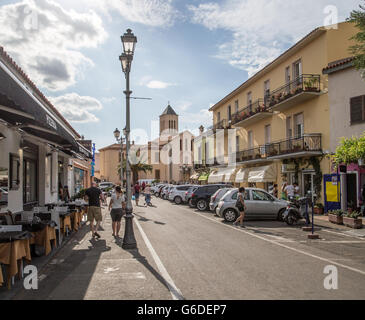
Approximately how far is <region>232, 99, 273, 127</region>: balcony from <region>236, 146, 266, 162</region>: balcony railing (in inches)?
94.6

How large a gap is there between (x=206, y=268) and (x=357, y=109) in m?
13.8

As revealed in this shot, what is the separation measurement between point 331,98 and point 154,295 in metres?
17.0

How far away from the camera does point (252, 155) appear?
2938 cm

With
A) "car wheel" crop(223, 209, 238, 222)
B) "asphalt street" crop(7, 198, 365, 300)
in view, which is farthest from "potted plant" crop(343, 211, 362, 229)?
"car wheel" crop(223, 209, 238, 222)

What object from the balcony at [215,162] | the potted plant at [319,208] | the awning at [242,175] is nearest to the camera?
the potted plant at [319,208]

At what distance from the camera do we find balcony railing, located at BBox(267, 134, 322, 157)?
20.4 meters

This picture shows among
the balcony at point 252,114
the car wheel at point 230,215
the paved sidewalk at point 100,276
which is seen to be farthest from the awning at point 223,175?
the paved sidewalk at point 100,276

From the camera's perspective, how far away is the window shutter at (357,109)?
1730 cm

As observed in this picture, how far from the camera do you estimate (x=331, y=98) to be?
1938 cm

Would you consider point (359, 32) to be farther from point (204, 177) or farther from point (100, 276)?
point (204, 177)

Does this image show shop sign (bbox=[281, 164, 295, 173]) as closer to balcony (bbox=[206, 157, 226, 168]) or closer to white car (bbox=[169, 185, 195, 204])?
white car (bbox=[169, 185, 195, 204])

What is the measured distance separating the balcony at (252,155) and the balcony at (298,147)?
78.6 inches

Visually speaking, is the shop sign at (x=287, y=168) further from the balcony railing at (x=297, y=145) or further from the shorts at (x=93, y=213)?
the shorts at (x=93, y=213)
